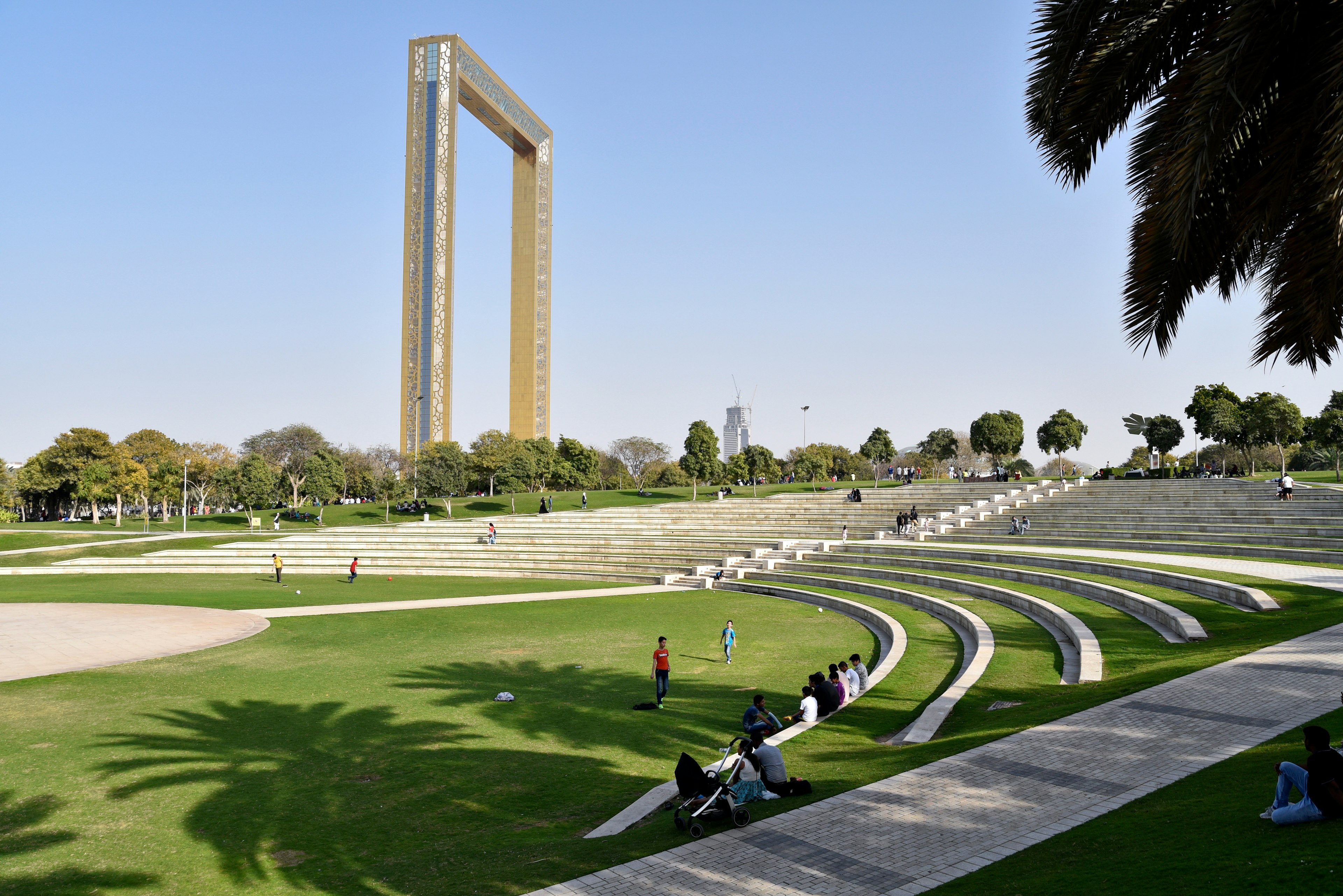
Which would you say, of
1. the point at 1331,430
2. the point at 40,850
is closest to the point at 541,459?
the point at 1331,430

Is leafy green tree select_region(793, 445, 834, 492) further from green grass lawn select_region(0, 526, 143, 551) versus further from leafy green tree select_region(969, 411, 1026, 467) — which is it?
green grass lawn select_region(0, 526, 143, 551)

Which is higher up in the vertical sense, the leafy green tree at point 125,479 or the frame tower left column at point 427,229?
the frame tower left column at point 427,229

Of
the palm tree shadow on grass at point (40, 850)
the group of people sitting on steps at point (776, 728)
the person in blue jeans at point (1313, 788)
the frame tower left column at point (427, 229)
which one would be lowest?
the palm tree shadow on grass at point (40, 850)

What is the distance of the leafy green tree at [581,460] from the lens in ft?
292

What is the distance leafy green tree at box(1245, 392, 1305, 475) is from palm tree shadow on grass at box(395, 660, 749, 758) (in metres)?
50.9

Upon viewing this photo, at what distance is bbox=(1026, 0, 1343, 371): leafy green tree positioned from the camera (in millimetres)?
6387

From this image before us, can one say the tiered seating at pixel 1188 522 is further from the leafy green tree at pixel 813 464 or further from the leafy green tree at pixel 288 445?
the leafy green tree at pixel 288 445

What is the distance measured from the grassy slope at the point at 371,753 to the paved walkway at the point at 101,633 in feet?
3.26

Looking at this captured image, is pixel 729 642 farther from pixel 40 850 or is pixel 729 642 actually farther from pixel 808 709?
pixel 40 850

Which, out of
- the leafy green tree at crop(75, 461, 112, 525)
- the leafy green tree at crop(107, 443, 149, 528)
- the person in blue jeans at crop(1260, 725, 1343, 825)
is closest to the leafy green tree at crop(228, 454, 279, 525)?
the leafy green tree at crop(107, 443, 149, 528)

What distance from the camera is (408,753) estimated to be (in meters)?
11.8

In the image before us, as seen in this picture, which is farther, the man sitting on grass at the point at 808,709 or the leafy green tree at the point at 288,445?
the leafy green tree at the point at 288,445

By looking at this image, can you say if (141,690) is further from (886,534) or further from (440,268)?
(440,268)

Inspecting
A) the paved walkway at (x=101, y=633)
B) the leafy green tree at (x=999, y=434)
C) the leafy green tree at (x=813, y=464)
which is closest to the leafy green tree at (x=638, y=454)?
the leafy green tree at (x=813, y=464)
